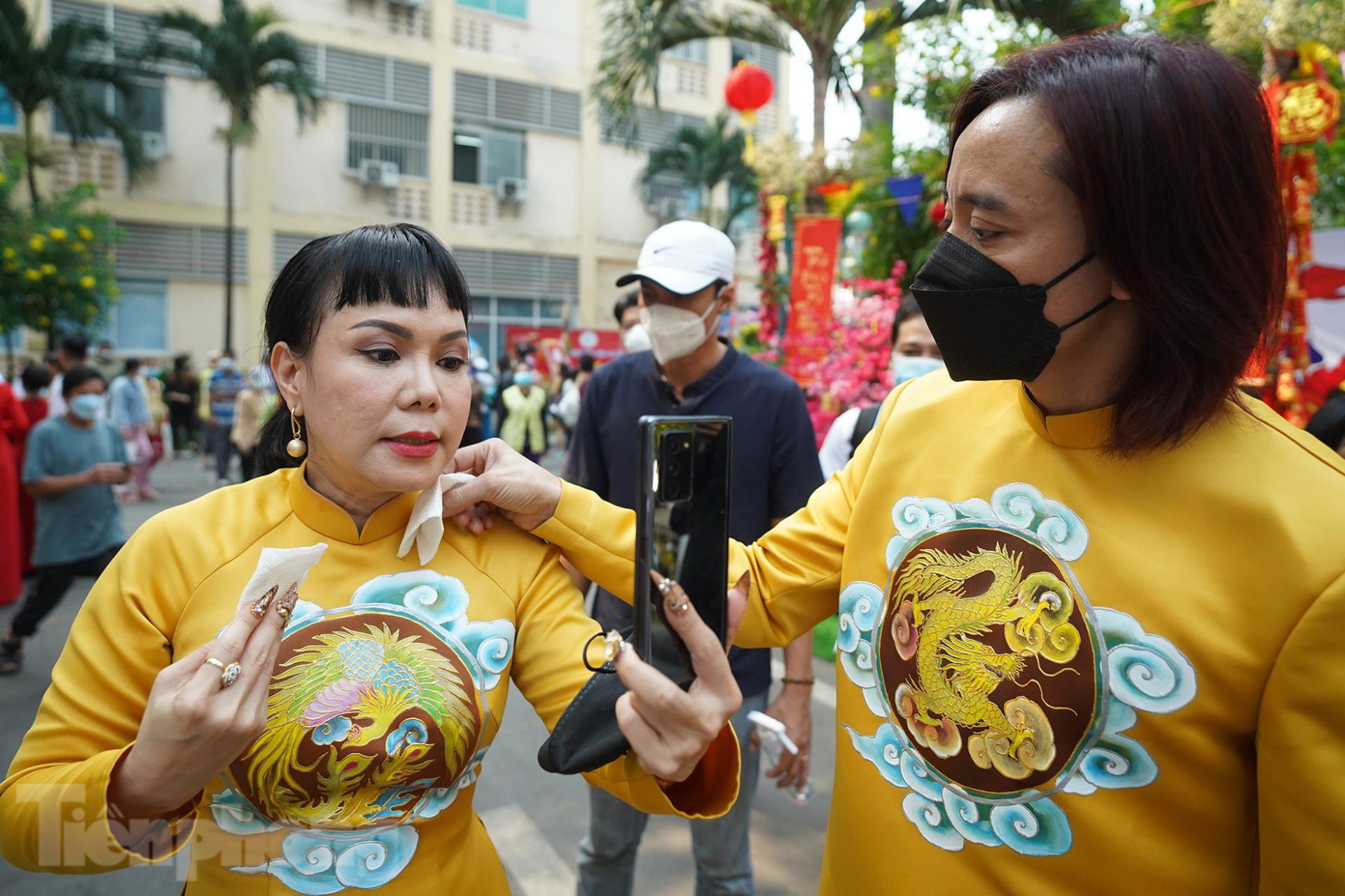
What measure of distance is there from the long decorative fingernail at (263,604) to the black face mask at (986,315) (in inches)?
38.8

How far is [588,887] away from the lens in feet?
7.56

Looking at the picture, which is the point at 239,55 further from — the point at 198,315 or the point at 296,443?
the point at 296,443

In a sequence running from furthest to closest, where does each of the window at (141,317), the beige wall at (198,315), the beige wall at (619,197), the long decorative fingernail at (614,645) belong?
the beige wall at (619,197)
the beige wall at (198,315)
the window at (141,317)
the long decorative fingernail at (614,645)

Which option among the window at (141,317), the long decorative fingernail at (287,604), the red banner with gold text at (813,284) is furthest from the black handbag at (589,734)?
the window at (141,317)

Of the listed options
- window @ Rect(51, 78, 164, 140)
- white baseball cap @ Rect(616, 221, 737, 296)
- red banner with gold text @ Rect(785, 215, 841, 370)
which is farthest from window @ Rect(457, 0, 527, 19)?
white baseball cap @ Rect(616, 221, 737, 296)

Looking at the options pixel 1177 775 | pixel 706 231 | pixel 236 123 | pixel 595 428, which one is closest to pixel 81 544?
pixel 595 428

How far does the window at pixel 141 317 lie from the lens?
17453 millimetres

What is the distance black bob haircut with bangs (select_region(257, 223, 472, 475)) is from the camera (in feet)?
4.50

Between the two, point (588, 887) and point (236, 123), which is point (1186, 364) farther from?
point (236, 123)

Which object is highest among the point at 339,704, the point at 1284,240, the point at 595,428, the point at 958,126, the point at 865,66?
the point at 865,66

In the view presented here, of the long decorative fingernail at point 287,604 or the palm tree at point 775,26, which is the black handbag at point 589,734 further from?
the palm tree at point 775,26

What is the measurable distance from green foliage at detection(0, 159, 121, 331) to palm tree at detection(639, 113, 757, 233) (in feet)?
41.2

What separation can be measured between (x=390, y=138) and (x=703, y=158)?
754 cm

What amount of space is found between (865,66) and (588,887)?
23.7 ft
